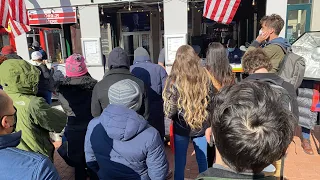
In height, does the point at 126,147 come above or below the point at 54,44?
below

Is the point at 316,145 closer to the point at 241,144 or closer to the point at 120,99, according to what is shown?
the point at 120,99

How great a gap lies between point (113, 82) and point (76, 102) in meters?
0.52

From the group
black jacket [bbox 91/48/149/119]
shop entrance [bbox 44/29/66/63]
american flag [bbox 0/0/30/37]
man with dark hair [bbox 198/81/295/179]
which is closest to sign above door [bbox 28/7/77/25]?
american flag [bbox 0/0/30/37]

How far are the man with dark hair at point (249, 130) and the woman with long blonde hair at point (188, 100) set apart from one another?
5.76 ft

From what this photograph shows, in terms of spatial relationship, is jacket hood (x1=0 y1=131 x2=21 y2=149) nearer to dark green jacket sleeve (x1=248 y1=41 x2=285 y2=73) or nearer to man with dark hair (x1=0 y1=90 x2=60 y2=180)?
man with dark hair (x1=0 y1=90 x2=60 y2=180)

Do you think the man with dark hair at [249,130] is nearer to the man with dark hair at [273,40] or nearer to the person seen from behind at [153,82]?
the man with dark hair at [273,40]

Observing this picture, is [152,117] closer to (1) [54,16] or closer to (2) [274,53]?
(2) [274,53]

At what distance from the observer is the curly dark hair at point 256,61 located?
A: 2535 millimetres

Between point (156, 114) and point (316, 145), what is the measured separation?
299 centimetres

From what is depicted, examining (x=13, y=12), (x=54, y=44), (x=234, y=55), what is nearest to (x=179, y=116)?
(x=234, y=55)

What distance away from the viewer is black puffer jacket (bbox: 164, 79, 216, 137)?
2.85m

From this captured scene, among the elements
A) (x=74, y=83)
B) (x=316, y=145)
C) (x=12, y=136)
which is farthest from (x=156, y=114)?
(x=316, y=145)

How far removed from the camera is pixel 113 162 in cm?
199

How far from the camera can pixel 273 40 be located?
3299 millimetres
